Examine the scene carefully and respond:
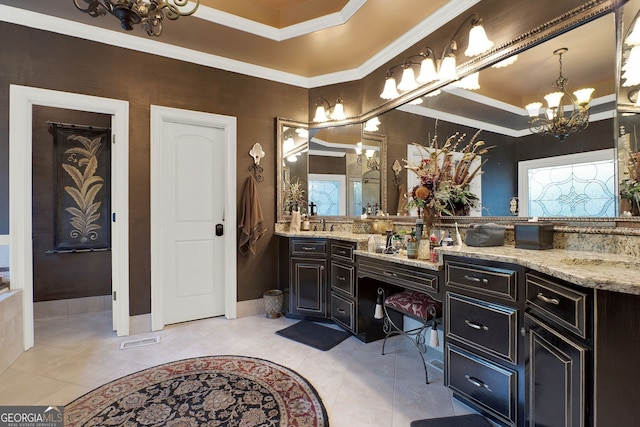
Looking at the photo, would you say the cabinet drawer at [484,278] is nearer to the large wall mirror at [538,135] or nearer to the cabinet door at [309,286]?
the large wall mirror at [538,135]

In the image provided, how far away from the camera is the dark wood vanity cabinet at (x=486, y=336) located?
153 cm

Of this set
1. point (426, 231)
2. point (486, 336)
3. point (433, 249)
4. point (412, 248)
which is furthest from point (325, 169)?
point (486, 336)

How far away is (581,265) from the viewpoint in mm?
1401

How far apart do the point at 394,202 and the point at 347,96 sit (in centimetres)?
150

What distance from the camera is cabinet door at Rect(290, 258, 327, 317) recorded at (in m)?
3.17

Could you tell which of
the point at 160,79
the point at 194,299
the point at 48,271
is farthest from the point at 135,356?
the point at 160,79

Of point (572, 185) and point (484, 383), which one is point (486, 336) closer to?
point (484, 383)

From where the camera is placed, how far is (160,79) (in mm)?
3078

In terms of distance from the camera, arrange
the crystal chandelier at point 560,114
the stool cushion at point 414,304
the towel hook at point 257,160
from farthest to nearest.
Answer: the towel hook at point 257,160, the stool cushion at point 414,304, the crystal chandelier at point 560,114

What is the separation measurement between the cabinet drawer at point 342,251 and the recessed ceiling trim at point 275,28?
2.03m

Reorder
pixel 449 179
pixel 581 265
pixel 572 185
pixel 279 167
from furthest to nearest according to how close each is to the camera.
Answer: pixel 279 167, pixel 449 179, pixel 572 185, pixel 581 265

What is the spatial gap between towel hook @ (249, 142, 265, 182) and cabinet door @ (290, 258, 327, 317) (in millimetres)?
1066

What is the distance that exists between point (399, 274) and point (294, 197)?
74.5 inches

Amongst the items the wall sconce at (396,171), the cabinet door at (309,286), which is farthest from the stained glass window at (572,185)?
the cabinet door at (309,286)
